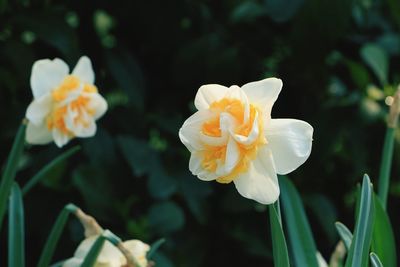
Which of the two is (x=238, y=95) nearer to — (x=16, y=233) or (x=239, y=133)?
(x=239, y=133)

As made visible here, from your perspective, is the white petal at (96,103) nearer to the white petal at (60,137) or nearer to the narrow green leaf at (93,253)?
the white petal at (60,137)

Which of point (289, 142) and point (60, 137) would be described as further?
point (60, 137)

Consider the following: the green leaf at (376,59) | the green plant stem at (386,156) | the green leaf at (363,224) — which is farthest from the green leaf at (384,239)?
the green leaf at (376,59)

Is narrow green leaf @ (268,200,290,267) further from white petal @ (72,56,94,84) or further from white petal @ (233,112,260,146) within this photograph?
white petal @ (72,56,94,84)

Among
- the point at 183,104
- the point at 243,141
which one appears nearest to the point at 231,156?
the point at 243,141

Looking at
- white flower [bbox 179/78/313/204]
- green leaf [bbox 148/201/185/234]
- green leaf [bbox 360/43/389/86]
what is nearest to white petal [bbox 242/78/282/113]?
white flower [bbox 179/78/313/204]
